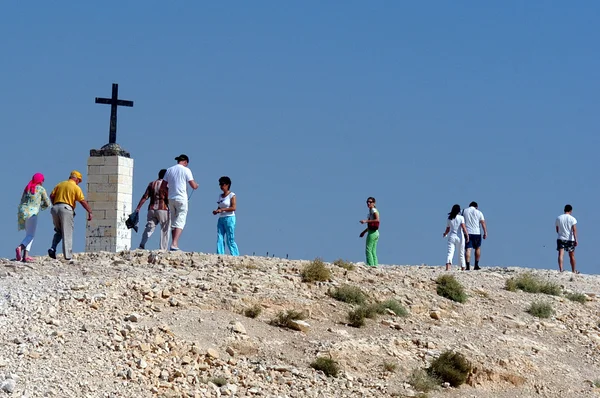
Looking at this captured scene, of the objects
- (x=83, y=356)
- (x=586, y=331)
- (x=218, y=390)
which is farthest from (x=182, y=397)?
(x=586, y=331)

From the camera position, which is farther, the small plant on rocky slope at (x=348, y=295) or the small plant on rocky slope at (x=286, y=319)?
the small plant on rocky slope at (x=348, y=295)

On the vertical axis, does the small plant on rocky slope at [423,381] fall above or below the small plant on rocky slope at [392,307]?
below

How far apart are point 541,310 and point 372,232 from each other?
366 centimetres

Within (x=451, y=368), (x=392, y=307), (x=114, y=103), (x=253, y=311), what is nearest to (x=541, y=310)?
(x=392, y=307)

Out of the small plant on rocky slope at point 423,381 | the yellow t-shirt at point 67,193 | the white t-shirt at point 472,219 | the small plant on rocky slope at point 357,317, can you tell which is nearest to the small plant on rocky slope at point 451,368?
the small plant on rocky slope at point 423,381

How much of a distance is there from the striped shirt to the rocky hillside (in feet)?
3.42

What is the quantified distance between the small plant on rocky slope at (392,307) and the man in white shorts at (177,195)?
13.0 ft

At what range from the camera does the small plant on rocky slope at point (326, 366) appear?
42.1 ft

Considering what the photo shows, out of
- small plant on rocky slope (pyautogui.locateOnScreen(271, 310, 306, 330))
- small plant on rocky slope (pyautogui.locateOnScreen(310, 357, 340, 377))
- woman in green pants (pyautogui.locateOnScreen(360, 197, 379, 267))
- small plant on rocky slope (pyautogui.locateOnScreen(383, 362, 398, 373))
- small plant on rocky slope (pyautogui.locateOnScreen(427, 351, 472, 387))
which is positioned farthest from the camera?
woman in green pants (pyautogui.locateOnScreen(360, 197, 379, 267))

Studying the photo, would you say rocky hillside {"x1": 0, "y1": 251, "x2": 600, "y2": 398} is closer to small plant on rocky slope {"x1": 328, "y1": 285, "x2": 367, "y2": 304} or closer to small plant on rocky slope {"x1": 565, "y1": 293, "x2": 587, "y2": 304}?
small plant on rocky slope {"x1": 328, "y1": 285, "x2": 367, "y2": 304}

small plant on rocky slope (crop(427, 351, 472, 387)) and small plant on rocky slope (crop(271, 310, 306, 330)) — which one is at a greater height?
small plant on rocky slope (crop(271, 310, 306, 330))

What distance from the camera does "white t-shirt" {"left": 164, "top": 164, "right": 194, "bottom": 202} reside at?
17047 mm

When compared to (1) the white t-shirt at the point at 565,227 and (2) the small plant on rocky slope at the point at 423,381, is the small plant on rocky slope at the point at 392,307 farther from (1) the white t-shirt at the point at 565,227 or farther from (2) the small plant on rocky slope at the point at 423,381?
(1) the white t-shirt at the point at 565,227

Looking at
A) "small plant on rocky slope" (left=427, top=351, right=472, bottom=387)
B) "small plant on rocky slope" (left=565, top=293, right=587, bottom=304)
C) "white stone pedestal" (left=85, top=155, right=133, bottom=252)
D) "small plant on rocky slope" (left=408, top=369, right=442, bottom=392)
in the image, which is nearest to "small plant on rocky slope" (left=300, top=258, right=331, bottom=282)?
"small plant on rocky slope" (left=427, top=351, right=472, bottom=387)
